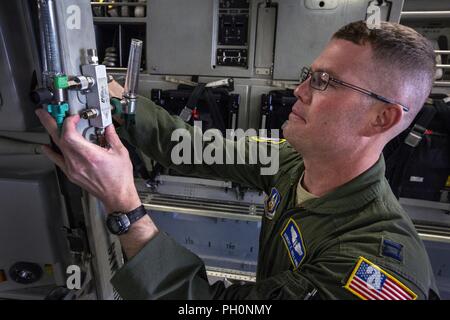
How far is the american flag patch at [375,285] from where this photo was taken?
0.72 m

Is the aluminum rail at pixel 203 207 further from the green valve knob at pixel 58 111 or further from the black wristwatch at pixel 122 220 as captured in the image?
the green valve knob at pixel 58 111

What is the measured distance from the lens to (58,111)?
2.39 feet

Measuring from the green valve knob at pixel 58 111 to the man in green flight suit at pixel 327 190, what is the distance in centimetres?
3

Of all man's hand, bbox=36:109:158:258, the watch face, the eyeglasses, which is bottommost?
the watch face

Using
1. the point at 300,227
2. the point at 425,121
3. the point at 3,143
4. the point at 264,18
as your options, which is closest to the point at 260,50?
the point at 264,18

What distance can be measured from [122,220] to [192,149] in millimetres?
645

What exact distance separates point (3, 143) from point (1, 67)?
41cm

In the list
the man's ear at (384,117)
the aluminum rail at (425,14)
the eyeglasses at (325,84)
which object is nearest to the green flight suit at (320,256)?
the man's ear at (384,117)

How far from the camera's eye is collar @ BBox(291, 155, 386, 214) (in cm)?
96

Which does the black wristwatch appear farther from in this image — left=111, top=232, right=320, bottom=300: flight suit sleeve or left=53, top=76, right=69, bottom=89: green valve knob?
left=53, top=76, right=69, bottom=89: green valve knob

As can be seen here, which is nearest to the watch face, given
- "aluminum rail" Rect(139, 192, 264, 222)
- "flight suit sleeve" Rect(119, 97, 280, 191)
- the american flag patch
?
"flight suit sleeve" Rect(119, 97, 280, 191)

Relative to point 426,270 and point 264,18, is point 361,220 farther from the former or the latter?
point 264,18

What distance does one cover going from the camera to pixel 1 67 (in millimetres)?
1018
